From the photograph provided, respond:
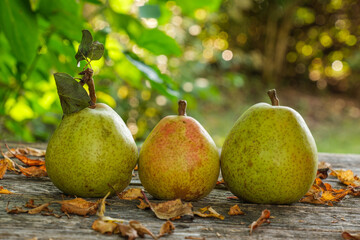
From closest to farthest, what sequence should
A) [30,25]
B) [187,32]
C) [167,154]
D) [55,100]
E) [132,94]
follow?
[167,154] < [30,25] < [55,100] < [132,94] < [187,32]

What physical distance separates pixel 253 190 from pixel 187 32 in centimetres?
657

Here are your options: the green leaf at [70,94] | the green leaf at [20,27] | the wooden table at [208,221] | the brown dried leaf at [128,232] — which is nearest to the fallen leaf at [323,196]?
the wooden table at [208,221]

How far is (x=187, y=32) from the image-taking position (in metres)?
7.59

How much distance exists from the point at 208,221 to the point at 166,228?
0.52 ft

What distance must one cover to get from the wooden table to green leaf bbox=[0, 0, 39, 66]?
0.70 metres

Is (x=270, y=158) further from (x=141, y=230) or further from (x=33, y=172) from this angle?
(x=33, y=172)

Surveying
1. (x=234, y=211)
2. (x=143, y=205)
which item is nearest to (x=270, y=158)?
(x=234, y=211)

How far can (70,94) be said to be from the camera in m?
1.31

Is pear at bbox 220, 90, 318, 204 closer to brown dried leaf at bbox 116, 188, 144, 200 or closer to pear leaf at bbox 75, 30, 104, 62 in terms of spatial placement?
brown dried leaf at bbox 116, 188, 144, 200

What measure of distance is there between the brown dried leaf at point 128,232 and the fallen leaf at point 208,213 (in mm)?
247

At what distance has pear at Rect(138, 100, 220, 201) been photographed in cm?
127

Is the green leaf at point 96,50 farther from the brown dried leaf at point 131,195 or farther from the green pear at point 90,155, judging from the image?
the brown dried leaf at point 131,195

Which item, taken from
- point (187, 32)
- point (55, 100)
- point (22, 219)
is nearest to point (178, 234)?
point (22, 219)

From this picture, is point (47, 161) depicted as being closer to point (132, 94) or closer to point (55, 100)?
point (55, 100)
